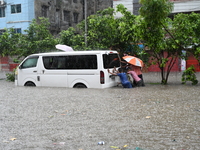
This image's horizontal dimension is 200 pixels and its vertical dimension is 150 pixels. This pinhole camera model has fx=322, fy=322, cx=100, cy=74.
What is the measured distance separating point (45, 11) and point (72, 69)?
24.6m

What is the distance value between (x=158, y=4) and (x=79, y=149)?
10.1 meters

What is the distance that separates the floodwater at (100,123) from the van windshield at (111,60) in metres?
2.55

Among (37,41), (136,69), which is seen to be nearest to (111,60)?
(136,69)

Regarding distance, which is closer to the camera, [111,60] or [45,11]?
[111,60]

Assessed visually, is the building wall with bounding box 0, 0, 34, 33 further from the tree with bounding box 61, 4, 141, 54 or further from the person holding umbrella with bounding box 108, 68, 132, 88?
the person holding umbrella with bounding box 108, 68, 132, 88

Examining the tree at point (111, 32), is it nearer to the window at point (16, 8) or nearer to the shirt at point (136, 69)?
the shirt at point (136, 69)

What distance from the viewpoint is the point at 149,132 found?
597 centimetres

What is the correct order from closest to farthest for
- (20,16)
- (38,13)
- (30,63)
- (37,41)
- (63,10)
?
1. (30,63)
2. (37,41)
3. (20,16)
4. (38,13)
5. (63,10)

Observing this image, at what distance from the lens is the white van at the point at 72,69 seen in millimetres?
13219

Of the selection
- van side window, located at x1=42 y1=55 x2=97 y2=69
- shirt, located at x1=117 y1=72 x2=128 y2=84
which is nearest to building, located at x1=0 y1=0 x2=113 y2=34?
van side window, located at x1=42 y1=55 x2=97 y2=69

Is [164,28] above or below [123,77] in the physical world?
above

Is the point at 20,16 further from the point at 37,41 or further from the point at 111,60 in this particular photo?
the point at 111,60

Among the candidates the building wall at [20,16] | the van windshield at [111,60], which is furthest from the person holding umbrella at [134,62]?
the building wall at [20,16]

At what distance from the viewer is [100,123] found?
22.6ft
